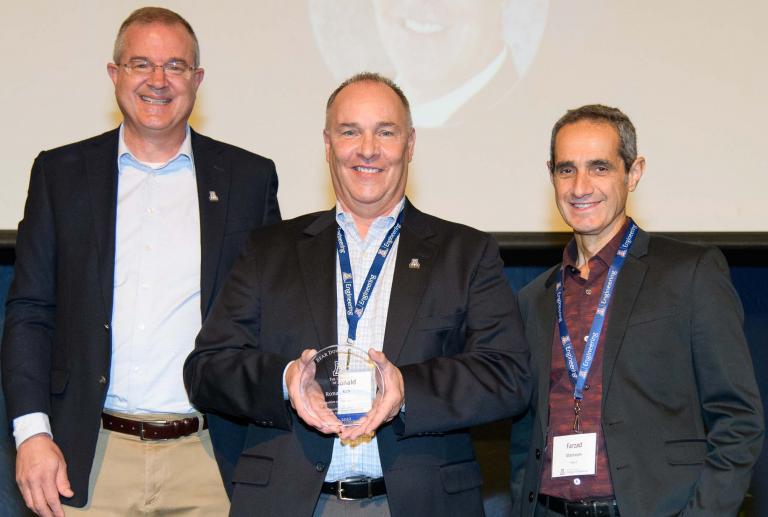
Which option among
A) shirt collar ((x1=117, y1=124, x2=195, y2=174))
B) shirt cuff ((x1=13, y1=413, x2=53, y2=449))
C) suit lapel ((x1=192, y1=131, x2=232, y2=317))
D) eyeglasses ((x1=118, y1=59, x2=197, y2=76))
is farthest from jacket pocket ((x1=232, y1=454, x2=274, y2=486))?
eyeglasses ((x1=118, y1=59, x2=197, y2=76))

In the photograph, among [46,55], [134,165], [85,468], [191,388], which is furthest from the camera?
[46,55]

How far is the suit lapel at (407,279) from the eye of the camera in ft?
8.74

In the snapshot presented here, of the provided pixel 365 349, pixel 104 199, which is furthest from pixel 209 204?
pixel 365 349

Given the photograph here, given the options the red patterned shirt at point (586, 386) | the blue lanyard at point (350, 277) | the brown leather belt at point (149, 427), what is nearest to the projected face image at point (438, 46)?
the red patterned shirt at point (586, 386)

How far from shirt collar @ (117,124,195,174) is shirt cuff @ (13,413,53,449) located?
82cm

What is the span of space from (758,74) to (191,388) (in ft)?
10.3

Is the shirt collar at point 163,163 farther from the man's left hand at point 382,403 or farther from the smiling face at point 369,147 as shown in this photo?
the man's left hand at point 382,403

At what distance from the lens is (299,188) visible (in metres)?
4.51

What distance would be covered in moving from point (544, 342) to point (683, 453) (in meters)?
0.52

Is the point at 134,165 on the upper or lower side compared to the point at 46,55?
lower

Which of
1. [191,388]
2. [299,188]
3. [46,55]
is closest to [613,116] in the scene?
[191,388]

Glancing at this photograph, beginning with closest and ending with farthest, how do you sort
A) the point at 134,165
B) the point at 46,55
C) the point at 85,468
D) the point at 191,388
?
the point at 191,388
the point at 85,468
the point at 134,165
the point at 46,55

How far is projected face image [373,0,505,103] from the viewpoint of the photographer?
442 cm

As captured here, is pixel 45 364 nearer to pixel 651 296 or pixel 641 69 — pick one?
pixel 651 296
